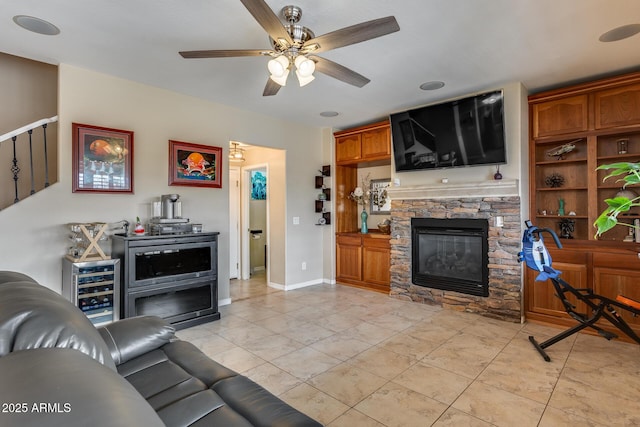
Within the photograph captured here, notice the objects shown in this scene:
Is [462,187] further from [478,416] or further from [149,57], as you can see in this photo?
[149,57]

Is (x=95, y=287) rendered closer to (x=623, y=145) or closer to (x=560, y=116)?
(x=560, y=116)

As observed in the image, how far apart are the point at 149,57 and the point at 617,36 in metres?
4.10

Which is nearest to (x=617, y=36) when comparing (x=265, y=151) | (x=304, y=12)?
(x=304, y=12)

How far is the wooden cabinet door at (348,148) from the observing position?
534cm

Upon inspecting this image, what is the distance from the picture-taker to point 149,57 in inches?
121

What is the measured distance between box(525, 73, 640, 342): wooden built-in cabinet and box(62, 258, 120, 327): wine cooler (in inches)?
177

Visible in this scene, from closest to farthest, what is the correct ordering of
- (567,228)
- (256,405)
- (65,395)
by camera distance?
(65,395)
(256,405)
(567,228)

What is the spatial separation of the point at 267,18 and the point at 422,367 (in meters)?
2.77

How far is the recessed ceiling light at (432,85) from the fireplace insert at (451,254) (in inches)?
65.4

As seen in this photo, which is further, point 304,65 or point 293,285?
point 293,285

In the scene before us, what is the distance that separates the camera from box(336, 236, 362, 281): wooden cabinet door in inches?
212

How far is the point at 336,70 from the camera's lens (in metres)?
2.56

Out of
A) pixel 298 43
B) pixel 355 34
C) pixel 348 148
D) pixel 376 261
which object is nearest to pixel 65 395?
pixel 355 34

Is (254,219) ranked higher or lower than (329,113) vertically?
lower
